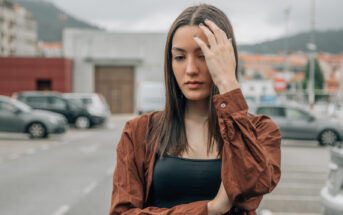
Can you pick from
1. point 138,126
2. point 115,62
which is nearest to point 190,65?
point 138,126

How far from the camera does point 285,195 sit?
894 cm

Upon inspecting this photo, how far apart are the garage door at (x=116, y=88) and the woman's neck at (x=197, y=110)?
42.9 meters

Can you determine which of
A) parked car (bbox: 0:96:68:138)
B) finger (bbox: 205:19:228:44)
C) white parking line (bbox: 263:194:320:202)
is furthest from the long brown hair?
parked car (bbox: 0:96:68:138)

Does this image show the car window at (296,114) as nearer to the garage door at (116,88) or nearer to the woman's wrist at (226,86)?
the woman's wrist at (226,86)

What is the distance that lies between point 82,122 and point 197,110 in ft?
86.1

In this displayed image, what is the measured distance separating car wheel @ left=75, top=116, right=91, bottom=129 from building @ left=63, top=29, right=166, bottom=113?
1648cm

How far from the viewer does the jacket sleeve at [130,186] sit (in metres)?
1.88

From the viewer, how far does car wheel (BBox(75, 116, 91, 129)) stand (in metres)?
27.8

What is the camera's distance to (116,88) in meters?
45.2

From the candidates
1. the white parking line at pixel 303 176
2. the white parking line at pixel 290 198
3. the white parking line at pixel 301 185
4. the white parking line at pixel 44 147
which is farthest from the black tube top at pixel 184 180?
the white parking line at pixel 44 147

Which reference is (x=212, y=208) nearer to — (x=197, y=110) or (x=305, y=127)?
(x=197, y=110)

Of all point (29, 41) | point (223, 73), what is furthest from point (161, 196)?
point (29, 41)

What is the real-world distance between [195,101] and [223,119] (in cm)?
33

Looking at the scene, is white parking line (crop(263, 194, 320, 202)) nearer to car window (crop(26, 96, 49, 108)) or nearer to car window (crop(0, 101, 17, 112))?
car window (crop(0, 101, 17, 112))
